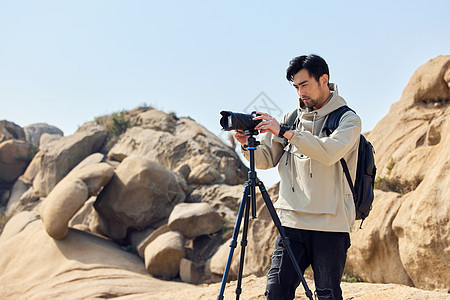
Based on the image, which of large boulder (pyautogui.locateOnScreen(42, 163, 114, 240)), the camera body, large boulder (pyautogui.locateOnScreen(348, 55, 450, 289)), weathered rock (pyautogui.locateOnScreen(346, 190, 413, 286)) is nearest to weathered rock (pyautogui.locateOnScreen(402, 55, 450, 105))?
large boulder (pyautogui.locateOnScreen(348, 55, 450, 289))

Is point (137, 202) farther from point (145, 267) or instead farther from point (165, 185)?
point (145, 267)

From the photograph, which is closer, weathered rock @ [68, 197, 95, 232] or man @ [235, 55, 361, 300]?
man @ [235, 55, 361, 300]

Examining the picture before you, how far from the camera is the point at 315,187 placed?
2557 mm

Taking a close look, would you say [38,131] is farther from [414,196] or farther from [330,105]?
[330,105]

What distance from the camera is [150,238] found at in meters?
9.08

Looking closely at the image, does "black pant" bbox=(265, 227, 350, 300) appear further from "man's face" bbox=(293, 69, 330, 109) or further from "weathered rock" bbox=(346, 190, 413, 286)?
"weathered rock" bbox=(346, 190, 413, 286)

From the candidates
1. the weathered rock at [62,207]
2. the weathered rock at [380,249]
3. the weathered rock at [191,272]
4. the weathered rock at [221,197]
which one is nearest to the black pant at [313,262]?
the weathered rock at [380,249]

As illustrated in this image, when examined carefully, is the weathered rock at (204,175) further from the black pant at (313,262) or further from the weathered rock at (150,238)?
the black pant at (313,262)

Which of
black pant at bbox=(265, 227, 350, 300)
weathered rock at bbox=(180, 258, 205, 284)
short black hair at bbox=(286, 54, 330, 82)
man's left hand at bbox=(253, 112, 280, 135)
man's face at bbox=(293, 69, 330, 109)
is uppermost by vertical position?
short black hair at bbox=(286, 54, 330, 82)

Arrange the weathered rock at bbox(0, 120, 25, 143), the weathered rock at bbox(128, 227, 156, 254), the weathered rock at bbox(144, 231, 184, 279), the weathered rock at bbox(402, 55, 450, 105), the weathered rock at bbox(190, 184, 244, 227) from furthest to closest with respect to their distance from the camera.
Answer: the weathered rock at bbox(0, 120, 25, 143), the weathered rock at bbox(190, 184, 244, 227), the weathered rock at bbox(128, 227, 156, 254), the weathered rock at bbox(144, 231, 184, 279), the weathered rock at bbox(402, 55, 450, 105)

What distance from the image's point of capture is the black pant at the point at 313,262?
2.45 meters

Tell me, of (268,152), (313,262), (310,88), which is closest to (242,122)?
(268,152)

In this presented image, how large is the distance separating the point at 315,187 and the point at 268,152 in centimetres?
48

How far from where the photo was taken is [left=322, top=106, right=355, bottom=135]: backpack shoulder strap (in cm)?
263
